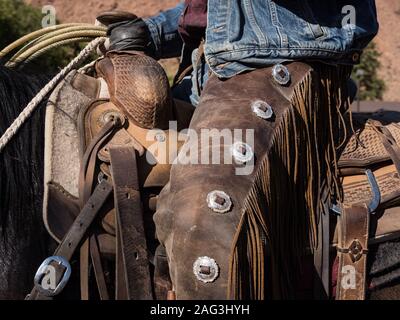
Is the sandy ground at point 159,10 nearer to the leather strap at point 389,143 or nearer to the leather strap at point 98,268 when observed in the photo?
the leather strap at point 389,143

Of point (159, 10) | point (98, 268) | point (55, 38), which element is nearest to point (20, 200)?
point (98, 268)

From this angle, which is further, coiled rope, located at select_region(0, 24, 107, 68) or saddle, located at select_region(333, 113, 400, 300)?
coiled rope, located at select_region(0, 24, 107, 68)

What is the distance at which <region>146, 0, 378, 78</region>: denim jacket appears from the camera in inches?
83.2

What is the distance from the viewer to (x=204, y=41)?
2334 millimetres

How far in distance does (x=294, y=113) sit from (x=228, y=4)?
42 cm

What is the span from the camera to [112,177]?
2.07 m

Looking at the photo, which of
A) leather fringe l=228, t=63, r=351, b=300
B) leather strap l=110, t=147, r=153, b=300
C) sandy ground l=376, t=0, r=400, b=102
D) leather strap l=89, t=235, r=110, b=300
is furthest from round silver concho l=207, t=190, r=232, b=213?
sandy ground l=376, t=0, r=400, b=102

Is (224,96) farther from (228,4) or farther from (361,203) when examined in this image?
(361,203)

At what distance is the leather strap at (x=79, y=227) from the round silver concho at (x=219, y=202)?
0.35 m

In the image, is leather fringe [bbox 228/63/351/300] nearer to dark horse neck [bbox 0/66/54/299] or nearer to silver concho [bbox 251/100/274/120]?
silver concho [bbox 251/100/274/120]

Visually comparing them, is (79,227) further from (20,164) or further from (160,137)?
(160,137)

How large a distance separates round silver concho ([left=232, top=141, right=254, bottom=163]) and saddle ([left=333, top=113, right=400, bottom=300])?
1.33ft

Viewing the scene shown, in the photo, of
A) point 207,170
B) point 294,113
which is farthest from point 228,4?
point 207,170
